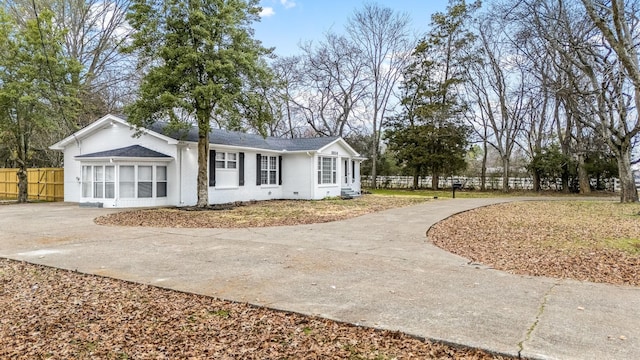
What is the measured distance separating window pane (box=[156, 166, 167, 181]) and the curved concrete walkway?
6838 mm

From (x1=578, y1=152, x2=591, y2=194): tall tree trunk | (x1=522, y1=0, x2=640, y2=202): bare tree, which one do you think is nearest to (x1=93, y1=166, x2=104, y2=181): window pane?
(x1=522, y1=0, x2=640, y2=202): bare tree

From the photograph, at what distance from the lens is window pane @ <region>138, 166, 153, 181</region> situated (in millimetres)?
16219

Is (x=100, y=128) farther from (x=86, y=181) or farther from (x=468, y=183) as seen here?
(x=468, y=183)

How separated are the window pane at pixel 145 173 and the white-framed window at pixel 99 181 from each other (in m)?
1.01

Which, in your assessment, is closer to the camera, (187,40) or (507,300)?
(507,300)

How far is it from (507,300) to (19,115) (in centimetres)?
2053

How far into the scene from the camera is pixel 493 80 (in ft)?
98.1

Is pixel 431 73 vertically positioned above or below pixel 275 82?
above

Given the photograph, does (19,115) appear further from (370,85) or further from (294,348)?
(370,85)

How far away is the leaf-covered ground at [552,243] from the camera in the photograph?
6156 millimetres

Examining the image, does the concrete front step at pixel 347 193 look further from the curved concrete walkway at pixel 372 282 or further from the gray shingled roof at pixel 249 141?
the curved concrete walkway at pixel 372 282

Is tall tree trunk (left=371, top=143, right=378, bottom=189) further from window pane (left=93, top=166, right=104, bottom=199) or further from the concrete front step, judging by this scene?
window pane (left=93, top=166, right=104, bottom=199)

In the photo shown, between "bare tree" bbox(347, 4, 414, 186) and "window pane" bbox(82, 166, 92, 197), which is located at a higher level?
"bare tree" bbox(347, 4, 414, 186)

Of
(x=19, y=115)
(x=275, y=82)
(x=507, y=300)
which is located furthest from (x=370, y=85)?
(x=507, y=300)
